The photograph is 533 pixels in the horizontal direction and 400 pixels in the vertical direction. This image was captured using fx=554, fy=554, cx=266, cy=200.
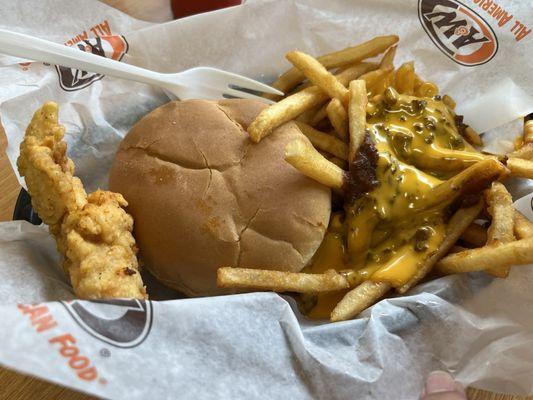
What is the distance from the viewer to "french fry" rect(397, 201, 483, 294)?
154 centimetres

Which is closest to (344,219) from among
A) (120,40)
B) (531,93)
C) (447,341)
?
(447,341)

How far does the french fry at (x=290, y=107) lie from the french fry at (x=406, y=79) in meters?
0.12

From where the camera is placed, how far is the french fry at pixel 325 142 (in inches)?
68.7

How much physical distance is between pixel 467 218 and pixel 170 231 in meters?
0.85

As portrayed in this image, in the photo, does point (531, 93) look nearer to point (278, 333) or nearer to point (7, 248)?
point (278, 333)

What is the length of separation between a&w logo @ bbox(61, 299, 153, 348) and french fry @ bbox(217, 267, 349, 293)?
0.77 ft

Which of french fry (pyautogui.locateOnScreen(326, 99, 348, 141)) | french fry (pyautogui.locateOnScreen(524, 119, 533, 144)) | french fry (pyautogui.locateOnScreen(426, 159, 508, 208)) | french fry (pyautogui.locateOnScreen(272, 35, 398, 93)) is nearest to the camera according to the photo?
french fry (pyautogui.locateOnScreen(426, 159, 508, 208))

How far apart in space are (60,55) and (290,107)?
0.71 metres

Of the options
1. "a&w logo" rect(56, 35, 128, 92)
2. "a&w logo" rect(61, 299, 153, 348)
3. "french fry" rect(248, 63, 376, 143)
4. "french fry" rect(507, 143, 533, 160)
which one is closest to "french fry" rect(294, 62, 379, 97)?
"french fry" rect(248, 63, 376, 143)

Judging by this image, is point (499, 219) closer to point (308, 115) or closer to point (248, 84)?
point (308, 115)

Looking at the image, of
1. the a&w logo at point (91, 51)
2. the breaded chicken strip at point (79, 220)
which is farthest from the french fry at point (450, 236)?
the a&w logo at point (91, 51)

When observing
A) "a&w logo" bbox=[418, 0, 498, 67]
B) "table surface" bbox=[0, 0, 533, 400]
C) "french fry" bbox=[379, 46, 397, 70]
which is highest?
"a&w logo" bbox=[418, 0, 498, 67]

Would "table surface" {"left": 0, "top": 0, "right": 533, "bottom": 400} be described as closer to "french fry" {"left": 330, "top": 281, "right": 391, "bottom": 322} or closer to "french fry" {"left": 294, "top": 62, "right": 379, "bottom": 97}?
"french fry" {"left": 330, "top": 281, "right": 391, "bottom": 322}

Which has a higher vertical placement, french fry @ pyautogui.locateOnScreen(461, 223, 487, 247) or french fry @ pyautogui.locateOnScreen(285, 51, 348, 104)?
french fry @ pyautogui.locateOnScreen(285, 51, 348, 104)
